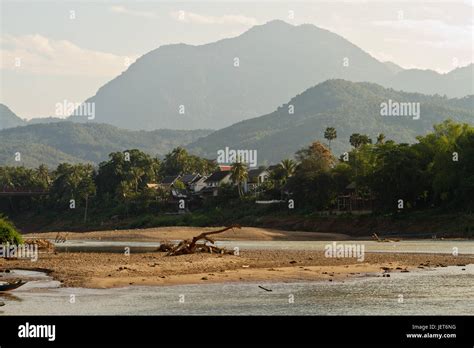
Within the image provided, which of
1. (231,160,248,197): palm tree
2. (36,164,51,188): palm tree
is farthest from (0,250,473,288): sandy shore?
(36,164,51,188): palm tree

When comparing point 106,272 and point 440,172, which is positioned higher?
point 440,172

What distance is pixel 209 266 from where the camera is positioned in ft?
160

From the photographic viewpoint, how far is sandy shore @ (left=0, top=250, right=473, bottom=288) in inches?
1673

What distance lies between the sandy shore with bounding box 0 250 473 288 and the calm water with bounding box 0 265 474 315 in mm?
2081

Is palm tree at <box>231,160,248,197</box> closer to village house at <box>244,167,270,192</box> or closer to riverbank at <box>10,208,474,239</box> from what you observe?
village house at <box>244,167,270,192</box>

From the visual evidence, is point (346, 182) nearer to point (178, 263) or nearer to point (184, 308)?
point (178, 263)

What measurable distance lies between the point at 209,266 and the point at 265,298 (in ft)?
44.9

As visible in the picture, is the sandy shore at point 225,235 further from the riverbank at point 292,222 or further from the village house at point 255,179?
the village house at point 255,179
